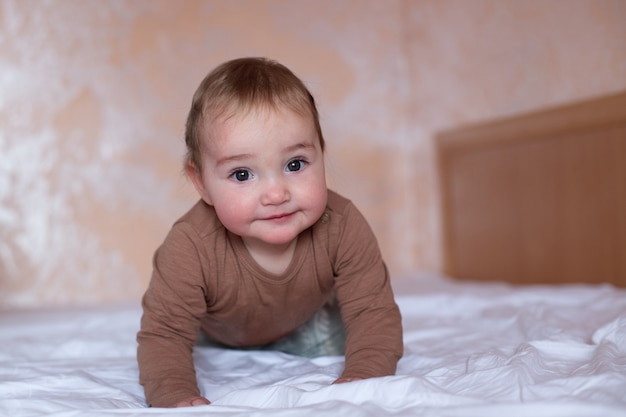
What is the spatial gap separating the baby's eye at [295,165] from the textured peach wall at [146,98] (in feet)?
3.76

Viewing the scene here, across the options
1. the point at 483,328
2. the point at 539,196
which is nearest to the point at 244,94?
the point at 483,328

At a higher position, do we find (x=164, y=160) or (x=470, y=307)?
(x=164, y=160)

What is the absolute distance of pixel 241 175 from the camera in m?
0.90

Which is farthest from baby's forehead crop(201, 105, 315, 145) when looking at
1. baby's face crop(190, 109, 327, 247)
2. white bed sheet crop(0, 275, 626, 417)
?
white bed sheet crop(0, 275, 626, 417)

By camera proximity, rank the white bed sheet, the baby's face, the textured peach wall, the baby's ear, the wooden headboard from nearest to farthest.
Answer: the white bed sheet
the baby's face
the baby's ear
the wooden headboard
the textured peach wall

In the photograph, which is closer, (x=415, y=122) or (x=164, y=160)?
(x=164, y=160)

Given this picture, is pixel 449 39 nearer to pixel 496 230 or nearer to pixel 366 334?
pixel 496 230

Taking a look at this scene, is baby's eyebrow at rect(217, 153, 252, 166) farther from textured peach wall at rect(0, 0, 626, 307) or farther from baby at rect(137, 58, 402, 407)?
textured peach wall at rect(0, 0, 626, 307)

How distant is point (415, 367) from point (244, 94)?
1.47 ft

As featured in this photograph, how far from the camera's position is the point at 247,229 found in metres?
0.92

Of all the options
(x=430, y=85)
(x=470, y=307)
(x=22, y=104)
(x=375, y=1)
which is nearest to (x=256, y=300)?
(x=470, y=307)

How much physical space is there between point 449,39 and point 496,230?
634 mm

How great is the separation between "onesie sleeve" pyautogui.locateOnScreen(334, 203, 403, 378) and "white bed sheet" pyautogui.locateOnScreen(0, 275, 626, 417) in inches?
2.0

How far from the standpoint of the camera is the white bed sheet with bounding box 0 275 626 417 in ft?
2.38
